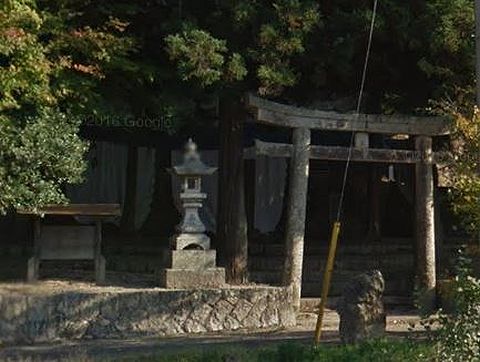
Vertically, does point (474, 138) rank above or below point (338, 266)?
above

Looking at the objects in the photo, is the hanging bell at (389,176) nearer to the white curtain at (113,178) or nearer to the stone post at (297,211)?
the stone post at (297,211)

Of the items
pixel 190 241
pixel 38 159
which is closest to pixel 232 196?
pixel 190 241

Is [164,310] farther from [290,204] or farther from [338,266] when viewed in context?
[338,266]

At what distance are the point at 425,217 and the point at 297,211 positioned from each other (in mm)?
2628

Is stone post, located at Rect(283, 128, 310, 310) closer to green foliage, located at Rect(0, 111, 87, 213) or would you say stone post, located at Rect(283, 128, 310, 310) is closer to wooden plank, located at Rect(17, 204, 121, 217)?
wooden plank, located at Rect(17, 204, 121, 217)

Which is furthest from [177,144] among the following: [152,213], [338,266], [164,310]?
[164,310]

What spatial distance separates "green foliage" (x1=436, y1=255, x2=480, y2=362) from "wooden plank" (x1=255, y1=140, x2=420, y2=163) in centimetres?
686

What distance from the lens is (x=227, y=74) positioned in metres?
13.5

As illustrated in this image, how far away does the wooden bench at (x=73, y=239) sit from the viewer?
1390 cm

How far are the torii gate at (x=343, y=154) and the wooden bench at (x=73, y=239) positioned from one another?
3049mm

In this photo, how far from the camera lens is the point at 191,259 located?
554 inches

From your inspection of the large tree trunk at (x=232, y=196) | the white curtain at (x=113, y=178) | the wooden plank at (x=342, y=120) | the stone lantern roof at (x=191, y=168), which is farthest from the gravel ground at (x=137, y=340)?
the white curtain at (x=113, y=178)

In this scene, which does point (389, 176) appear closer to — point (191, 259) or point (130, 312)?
point (191, 259)

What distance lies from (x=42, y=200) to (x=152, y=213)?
8.08 metres
